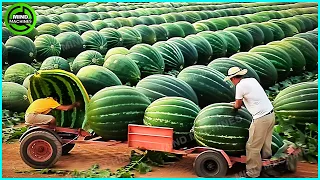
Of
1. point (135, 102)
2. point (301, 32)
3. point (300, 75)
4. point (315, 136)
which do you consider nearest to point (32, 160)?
point (135, 102)

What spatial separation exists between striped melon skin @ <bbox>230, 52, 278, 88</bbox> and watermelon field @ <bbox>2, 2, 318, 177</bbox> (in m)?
0.02

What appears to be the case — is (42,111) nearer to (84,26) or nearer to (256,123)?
(256,123)

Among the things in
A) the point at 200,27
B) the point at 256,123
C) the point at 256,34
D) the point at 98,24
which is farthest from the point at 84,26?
the point at 256,123

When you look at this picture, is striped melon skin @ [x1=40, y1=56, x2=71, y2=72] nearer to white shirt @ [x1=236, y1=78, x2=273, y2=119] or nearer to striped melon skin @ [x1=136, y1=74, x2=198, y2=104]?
striped melon skin @ [x1=136, y1=74, x2=198, y2=104]

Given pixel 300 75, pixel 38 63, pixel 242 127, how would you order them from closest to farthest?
1. pixel 242 127
2. pixel 300 75
3. pixel 38 63

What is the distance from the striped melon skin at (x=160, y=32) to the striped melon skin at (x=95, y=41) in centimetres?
120

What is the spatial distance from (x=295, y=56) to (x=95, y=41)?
192 inches

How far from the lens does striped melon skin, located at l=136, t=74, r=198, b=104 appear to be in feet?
28.2

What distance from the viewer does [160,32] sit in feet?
44.5

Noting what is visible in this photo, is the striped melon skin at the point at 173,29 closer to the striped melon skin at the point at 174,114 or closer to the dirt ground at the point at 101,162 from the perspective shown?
the dirt ground at the point at 101,162

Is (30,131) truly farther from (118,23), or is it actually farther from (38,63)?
(118,23)

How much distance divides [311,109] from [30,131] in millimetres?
4033

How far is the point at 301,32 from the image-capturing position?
432 inches

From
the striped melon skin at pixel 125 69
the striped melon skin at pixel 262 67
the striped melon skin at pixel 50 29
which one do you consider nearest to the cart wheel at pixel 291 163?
the striped melon skin at pixel 262 67
